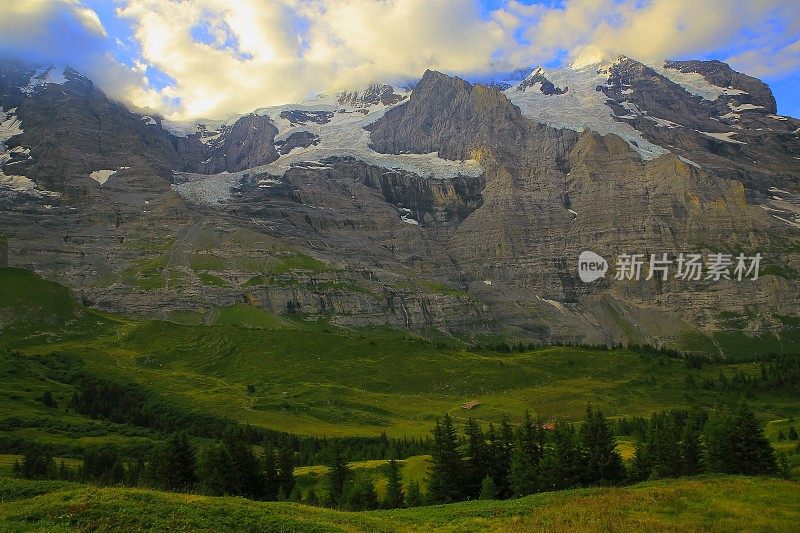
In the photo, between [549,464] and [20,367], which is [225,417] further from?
[549,464]

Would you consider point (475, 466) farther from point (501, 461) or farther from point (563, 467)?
point (563, 467)

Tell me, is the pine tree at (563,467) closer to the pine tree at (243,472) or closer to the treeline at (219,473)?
the treeline at (219,473)

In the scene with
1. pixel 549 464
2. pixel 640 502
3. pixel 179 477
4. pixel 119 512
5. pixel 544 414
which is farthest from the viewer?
pixel 544 414

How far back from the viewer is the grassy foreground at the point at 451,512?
34.2 metres

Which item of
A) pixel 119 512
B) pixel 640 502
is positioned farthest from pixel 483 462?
pixel 119 512

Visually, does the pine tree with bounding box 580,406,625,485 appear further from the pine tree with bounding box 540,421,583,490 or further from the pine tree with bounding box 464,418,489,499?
the pine tree with bounding box 464,418,489,499

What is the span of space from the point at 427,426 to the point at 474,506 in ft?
421

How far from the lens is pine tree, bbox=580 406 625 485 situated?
58.9 meters

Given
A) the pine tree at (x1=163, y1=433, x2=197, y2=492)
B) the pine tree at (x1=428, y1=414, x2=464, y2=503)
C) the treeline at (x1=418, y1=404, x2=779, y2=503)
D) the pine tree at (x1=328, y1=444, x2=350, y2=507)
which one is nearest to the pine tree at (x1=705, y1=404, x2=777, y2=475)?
the treeline at (x1=418, y1=404, x2=779, y2=503)

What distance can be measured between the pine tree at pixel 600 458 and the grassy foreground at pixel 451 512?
12371 millimetres

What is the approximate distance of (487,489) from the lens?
63.8 metres

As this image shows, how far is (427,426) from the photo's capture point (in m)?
175

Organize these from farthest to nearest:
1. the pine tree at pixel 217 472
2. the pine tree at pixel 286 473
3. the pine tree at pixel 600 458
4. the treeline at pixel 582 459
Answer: the pine tree at pixel 286 473
the pine tree at pixel 217 472
the pine tree at pixel 600 458
the treeline at pixel 582 459

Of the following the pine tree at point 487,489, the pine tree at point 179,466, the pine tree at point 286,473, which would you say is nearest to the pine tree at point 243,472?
the pine tree at point 179,466
